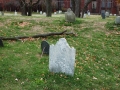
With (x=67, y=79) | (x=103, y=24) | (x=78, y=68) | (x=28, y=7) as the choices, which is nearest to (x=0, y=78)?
(x=67, y=79)

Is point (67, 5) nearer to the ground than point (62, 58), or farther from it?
farther from it

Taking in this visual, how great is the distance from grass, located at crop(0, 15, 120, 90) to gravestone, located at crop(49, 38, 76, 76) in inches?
7.7

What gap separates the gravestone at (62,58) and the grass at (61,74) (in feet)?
0.64

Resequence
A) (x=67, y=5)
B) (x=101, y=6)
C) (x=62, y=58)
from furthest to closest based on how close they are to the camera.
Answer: (x=67, y=5) < (x=101, y=6) < (x=62, y=58)

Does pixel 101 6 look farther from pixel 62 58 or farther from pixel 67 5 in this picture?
pixel 62 58

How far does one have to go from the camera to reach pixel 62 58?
7.64m

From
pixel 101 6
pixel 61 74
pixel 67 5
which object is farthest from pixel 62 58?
pixel 67 5

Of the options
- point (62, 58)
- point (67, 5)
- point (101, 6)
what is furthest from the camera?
point (67, 5)

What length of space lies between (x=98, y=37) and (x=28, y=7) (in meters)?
15.8

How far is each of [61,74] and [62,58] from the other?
0.49m

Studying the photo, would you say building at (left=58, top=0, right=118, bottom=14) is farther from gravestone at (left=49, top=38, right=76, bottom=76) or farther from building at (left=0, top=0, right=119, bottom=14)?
gravestone at (left=49, top=38, right=76, bottom=76)

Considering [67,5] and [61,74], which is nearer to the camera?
[61,74]

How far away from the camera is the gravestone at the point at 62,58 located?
24.7ft

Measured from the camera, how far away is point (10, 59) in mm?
9164
